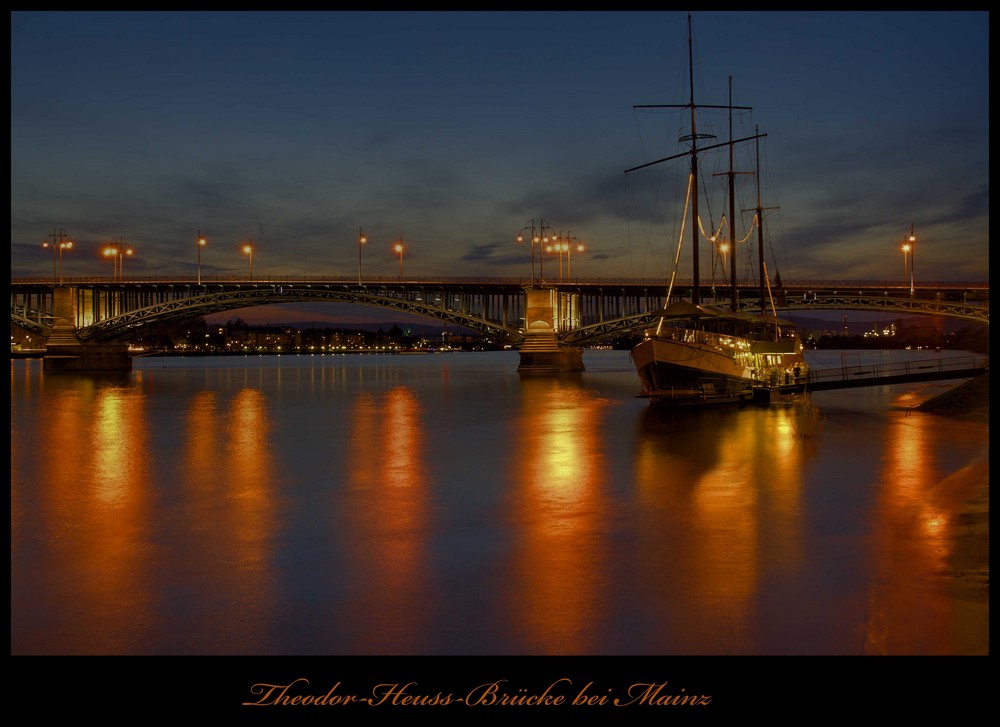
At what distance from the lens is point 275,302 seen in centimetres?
9531

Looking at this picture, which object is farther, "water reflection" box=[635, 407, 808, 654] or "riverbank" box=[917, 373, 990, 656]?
"water reflection" box=[635, 407, 808, 654]

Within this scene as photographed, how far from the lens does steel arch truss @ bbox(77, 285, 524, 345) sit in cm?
9194

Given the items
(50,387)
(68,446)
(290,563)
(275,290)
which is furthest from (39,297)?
(290,563)

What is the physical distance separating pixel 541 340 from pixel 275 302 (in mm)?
28285

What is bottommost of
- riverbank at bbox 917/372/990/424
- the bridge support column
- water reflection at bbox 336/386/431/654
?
water reflection at bbox 336/386/431/654

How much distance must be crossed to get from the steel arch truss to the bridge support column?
1.67m

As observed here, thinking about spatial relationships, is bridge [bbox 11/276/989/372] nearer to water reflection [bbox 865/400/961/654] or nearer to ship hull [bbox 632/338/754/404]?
ship hull [bbox 632/338/754/404]

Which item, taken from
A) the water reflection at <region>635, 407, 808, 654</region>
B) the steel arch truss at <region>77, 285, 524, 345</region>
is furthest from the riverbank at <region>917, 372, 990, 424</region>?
the steel arch truss at <region>77, 285, 524, 345</region>

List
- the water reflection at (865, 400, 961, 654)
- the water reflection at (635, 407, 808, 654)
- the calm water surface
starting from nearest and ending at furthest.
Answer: the water reflection at (865, 400, 961, 654) < the calm water surface < the water reflection at (635, 407, 808, 654)

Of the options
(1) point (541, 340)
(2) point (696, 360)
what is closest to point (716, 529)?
(2) point (696, 360)
